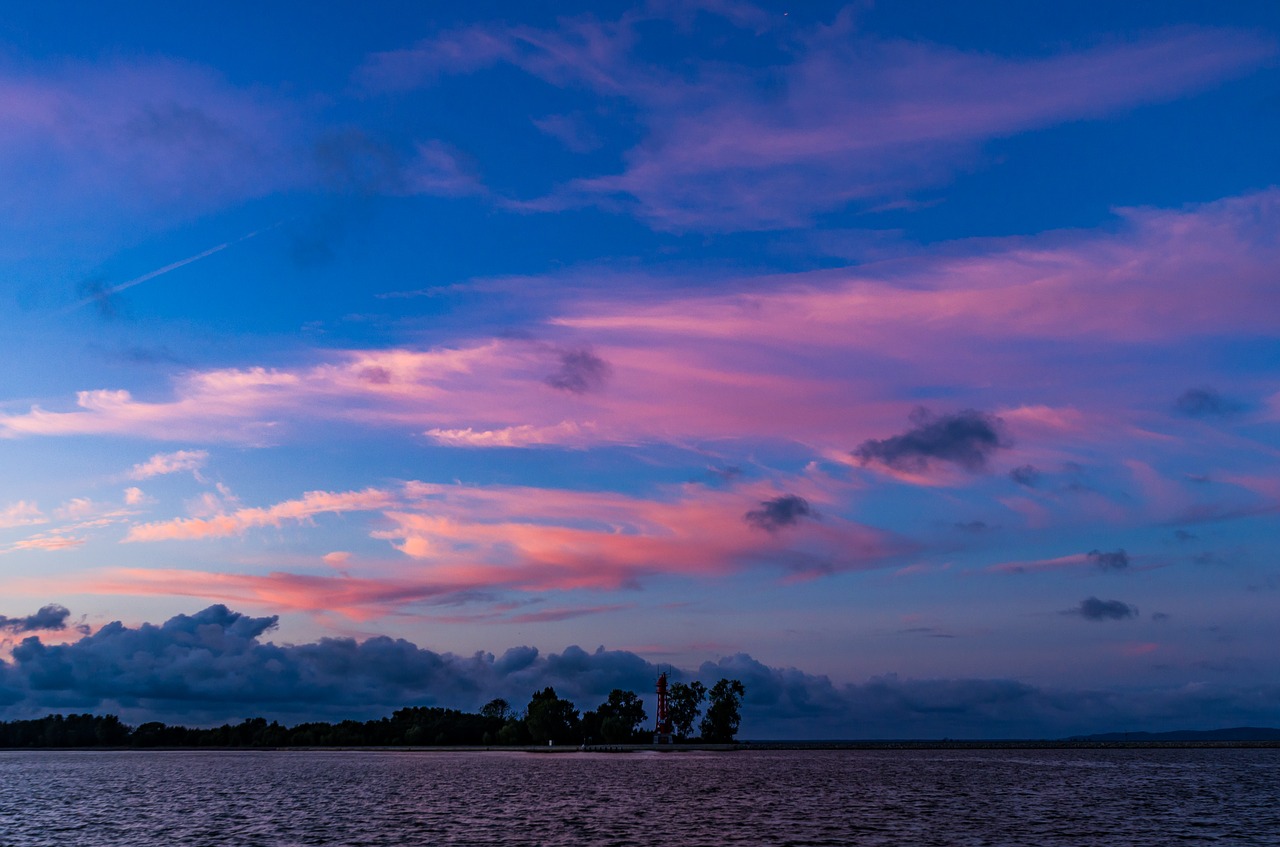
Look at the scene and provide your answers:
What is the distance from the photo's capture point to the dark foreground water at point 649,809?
249 ft

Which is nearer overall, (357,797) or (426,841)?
(426,841)

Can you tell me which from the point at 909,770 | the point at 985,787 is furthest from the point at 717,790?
the point at 909,770

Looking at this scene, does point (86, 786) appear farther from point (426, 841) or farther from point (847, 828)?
point (847, 828)

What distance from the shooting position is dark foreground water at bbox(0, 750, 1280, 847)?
7600 centimetres

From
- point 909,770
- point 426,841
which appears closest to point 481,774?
point 909,770

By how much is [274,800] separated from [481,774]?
5897 cm

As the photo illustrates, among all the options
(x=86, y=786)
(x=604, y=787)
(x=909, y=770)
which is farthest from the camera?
(x=909, y=770)

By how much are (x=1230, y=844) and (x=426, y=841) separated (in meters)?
55.6

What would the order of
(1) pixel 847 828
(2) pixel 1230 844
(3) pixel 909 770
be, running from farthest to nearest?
(3) pixel 909 770 < (1) pixel 847 828 < (2) pixel 1230 844

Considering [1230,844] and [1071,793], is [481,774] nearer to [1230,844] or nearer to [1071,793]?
[1071,793]

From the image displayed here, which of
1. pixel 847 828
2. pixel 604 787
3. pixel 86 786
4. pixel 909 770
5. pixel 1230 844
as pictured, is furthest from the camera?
pixel 909 770

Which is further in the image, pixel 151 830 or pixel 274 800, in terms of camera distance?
pixel 274 800

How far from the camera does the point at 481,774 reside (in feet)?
566

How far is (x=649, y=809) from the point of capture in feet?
324
